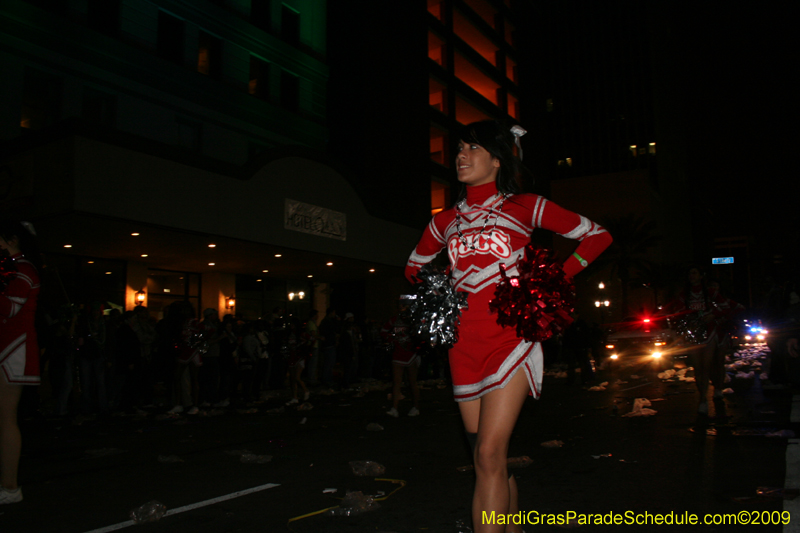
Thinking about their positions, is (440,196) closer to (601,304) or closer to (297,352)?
(297,352)

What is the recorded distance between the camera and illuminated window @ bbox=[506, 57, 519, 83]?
39344 millimetres

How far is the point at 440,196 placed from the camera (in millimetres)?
32375

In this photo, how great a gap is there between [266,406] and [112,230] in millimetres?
5546

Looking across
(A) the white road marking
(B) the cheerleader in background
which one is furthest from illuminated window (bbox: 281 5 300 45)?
(A) the white road marking

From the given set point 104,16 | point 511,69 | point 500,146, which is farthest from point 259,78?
point 511,69

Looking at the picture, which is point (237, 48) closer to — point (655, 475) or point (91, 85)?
point (91, 85)

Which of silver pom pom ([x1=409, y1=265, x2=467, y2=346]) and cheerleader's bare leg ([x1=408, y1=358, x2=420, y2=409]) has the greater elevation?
silver pom pom ([x1=409, y1=265, x2=467, y2=346])

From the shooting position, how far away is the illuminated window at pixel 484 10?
36.4 meters

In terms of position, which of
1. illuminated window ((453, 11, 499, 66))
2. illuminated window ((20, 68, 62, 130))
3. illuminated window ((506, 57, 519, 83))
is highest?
illuminated window ((453, 11, 499, 66))

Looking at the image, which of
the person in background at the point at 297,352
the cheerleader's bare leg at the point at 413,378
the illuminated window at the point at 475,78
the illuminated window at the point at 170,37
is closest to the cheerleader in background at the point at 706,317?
the cheerleader's bare leg at the point at 413,378

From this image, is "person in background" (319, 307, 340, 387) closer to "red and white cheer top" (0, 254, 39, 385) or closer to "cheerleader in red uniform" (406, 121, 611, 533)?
"red and white cheer top" (0, 254, 39, 385)

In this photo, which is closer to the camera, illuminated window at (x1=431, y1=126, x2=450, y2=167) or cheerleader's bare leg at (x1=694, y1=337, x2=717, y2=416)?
cheerleader's bare leg at (x1=694, y1=337, x2=717, y2=416)

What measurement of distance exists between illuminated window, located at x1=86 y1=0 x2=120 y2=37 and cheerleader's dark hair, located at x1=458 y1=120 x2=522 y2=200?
1680 centimetres

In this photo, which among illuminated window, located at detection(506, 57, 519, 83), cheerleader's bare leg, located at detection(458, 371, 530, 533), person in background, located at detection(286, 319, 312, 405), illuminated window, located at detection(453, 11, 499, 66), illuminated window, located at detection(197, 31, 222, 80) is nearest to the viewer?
cheerleader's bare leg, located at detection(458, 371, 530, 533)
